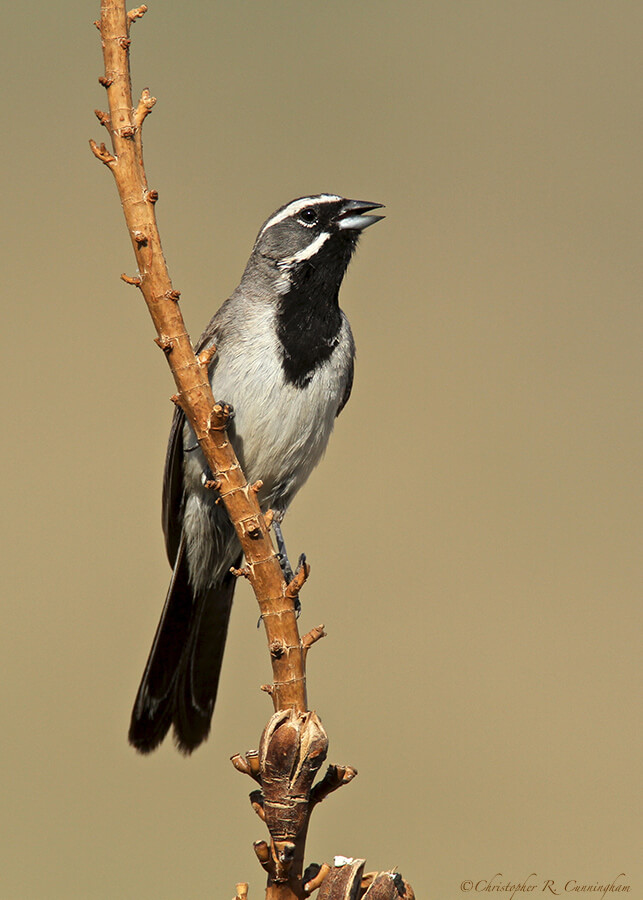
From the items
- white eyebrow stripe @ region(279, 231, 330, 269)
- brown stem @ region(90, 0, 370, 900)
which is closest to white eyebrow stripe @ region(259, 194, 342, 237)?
white eyebrow stripe @ region(279, 231, 330, 269)

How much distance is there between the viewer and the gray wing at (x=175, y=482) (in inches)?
152

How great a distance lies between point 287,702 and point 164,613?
1979 millimetres

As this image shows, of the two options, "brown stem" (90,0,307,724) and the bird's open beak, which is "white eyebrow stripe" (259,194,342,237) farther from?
"brown stem" (90,0,307,724)

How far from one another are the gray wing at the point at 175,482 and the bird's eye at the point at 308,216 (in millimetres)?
577

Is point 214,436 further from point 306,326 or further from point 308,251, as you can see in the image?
point 308,251

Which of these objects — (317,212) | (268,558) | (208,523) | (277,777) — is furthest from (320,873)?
(317,212)

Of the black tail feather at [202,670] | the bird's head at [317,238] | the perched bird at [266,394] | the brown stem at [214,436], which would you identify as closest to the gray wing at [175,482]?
the perched bird at [266,394]

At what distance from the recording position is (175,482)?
3.97 meters

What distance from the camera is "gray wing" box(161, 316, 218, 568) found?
3.87m

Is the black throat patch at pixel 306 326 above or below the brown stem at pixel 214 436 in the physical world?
above

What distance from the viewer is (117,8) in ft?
6.13

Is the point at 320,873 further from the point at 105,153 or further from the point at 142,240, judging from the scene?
the point at 105,153

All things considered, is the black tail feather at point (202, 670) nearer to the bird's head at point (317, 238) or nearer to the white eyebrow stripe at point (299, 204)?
the bird's head at point (317, 238)

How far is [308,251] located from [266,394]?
62 centimetres
